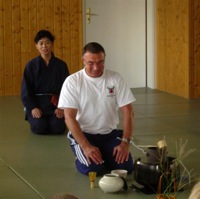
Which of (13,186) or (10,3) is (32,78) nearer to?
(13,186)

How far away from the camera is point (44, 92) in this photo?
621 cm

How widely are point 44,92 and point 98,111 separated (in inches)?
73.7

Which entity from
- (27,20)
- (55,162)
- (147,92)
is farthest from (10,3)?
(55,162)

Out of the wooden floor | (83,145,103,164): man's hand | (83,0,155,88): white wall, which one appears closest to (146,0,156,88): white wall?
(83,0,155,88): white wall

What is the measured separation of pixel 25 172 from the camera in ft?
14.9

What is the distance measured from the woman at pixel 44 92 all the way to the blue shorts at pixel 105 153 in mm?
1539

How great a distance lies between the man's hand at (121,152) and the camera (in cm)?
436

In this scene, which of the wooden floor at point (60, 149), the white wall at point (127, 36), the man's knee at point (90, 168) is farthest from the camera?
the white wall at point (127, 36)

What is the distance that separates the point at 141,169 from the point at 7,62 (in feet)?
17.9

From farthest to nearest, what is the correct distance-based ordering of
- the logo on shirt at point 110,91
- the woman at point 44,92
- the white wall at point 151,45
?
the white wall at point 151,45
the woman at point 44,92
the logo on shirt at point 110,91

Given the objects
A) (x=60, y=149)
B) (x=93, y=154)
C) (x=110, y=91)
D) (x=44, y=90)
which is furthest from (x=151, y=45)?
(x=93, y=154)

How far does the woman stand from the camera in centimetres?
607

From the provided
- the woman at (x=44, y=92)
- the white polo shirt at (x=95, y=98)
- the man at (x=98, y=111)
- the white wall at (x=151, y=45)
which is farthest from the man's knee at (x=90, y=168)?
the white wall at (x=151, y=45)

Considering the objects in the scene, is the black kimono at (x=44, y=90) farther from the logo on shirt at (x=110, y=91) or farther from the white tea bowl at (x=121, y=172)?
the white tea bowl at (x=121, y=172)
